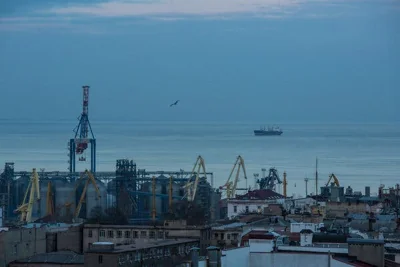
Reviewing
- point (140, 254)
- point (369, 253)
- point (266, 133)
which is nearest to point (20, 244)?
point (140, 254)

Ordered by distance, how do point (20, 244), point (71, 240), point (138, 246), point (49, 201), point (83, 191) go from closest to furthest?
point (138, 246)
point (20, 244)
point (71, 240)
point (49, 201)
point (83, 191)

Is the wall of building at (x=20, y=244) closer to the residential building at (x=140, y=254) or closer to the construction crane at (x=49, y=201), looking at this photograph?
the residential building at (x=140, y=254)

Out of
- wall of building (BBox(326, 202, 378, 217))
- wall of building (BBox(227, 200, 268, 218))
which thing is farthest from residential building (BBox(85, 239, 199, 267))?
wall of building (BBox(227, 200, 268, 218))

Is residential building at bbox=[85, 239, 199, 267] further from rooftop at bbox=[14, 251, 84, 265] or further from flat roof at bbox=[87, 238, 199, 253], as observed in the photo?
rooftop at bbox=[14, 251, 84, 265]

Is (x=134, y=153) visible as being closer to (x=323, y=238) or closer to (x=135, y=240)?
(x=135, y=240)

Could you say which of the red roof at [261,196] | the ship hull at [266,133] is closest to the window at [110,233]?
the red roof at [261,196]

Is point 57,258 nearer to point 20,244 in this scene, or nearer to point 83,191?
point 20,244

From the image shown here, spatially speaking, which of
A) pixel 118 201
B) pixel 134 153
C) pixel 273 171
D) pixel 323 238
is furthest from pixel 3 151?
pixel 323 238
